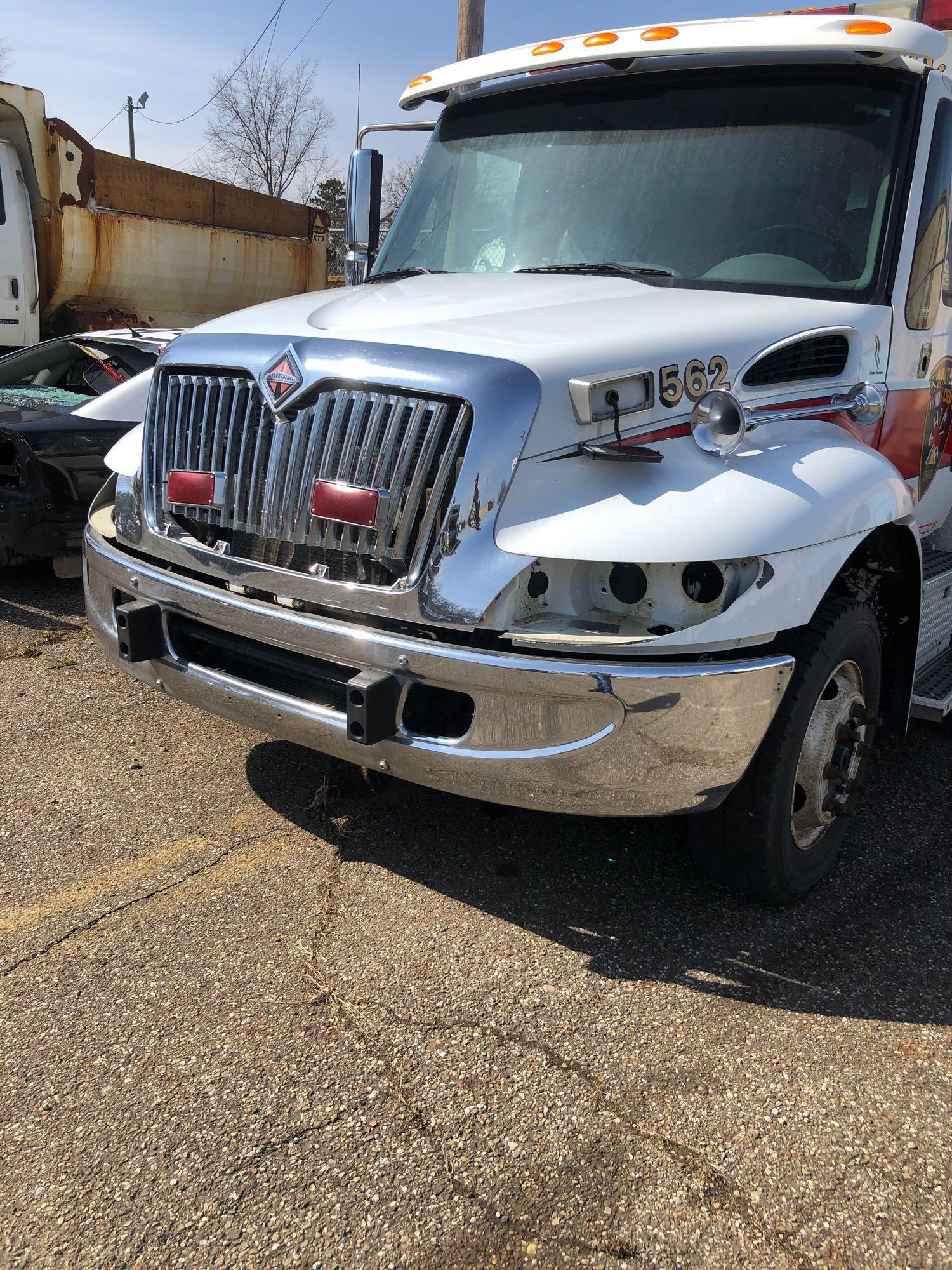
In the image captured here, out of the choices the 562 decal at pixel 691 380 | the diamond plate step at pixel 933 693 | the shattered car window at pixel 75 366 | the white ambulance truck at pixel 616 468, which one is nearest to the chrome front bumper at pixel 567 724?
the white ambulance truck at pixel 616 468

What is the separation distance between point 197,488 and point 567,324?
1192mm

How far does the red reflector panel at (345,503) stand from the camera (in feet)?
8.88

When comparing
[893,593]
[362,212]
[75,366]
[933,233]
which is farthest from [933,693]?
[75,366]

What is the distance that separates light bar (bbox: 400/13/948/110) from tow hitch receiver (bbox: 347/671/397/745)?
2506mm

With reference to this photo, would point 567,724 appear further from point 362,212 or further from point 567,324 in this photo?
point 362,212

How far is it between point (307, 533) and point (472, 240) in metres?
1.83

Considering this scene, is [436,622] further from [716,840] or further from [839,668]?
[839,668]

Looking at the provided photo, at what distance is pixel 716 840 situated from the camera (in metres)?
3.02

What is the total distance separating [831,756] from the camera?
10.6 ft

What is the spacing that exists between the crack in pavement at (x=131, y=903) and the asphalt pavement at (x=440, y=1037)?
0.02m

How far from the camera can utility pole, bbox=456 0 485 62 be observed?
9273 mm

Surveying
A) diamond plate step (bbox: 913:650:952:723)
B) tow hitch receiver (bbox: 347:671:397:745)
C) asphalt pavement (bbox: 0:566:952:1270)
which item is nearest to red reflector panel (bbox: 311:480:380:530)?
tow hitch receiver (bbox: 347:671:397:745)

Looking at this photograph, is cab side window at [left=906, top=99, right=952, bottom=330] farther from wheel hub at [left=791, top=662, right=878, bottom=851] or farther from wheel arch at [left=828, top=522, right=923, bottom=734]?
wheel hub at [left=791, top=662, right=878, bottom=851]

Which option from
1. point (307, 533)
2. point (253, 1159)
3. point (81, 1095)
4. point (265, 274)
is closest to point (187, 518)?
Result: point (307, 533)
